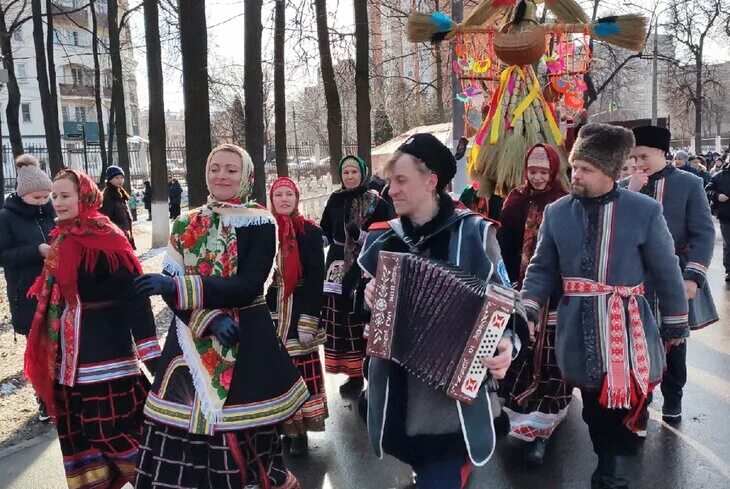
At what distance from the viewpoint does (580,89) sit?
608cm

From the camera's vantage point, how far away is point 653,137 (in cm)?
430

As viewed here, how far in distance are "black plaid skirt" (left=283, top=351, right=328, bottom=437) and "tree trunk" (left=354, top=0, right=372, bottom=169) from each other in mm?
8596

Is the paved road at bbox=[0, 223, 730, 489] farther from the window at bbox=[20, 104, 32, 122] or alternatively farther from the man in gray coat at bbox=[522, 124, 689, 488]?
the window at bbox=[20, 104, 32, 122]

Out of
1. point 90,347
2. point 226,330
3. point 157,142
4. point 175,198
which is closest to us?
point 226,330

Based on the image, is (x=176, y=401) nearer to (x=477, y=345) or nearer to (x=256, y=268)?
(x=256, y=268)

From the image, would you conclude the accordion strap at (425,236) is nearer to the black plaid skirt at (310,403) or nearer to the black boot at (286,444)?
the black plaid skirt at (310,403)

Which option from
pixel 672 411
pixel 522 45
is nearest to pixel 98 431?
pixel 672 411

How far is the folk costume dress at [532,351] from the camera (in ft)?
13.4

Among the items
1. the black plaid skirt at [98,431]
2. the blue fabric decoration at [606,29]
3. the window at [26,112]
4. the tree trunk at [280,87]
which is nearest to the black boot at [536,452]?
the black plaid skirt at [98,431]

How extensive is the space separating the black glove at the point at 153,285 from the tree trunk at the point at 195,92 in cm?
568

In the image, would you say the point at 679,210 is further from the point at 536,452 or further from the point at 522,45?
the point at 522,45

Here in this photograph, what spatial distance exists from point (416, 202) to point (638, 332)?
142cm

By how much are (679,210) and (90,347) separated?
3.61 m

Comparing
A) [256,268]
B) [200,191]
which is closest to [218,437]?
[256,268]
